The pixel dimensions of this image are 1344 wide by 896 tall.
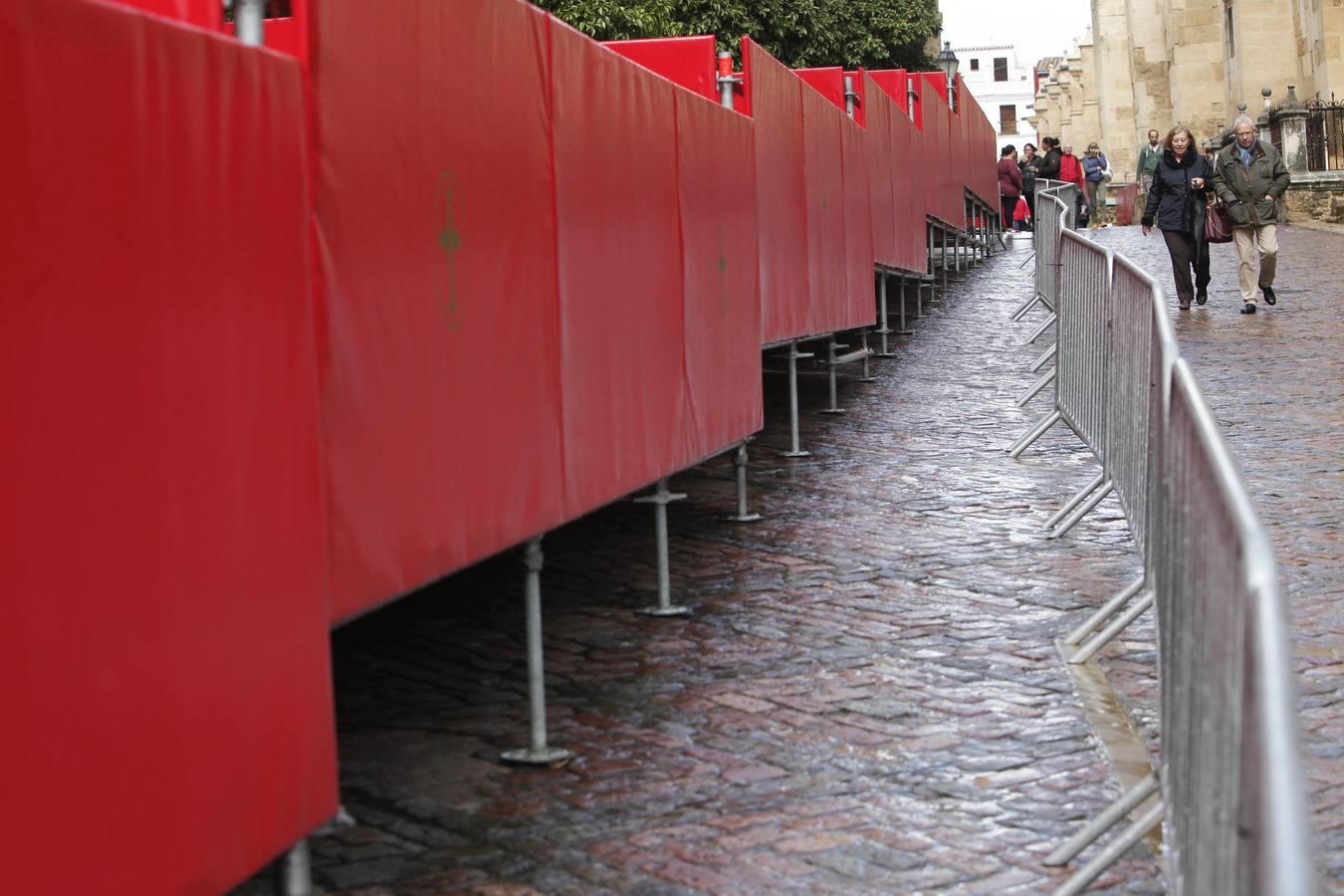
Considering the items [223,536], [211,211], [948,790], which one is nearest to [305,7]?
[211,211]

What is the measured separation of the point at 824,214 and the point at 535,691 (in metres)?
8.45

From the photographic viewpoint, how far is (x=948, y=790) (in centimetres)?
583

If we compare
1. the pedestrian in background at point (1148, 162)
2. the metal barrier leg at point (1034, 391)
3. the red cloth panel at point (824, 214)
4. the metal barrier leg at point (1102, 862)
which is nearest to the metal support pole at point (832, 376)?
the red cloth panel at point (824, 214)

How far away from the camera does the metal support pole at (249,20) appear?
423cm

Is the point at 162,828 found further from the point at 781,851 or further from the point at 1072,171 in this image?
the point at 1072,171

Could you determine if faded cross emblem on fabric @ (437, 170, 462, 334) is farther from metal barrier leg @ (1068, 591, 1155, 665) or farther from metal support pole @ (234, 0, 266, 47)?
metal barrier leg @ (1068, 591, 1155, 665)

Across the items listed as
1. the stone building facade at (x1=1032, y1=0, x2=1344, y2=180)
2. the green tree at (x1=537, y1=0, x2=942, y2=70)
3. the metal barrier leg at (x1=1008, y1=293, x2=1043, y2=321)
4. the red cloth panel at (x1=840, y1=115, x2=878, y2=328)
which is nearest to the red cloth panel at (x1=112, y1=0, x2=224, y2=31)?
the red cloth panel at (x1=840, y1=115, x2=878, y2=328)

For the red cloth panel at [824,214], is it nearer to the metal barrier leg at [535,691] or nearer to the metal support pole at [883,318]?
the metal support pole at [883,318]

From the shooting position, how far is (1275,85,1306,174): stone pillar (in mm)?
38469

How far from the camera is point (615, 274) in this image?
755cm

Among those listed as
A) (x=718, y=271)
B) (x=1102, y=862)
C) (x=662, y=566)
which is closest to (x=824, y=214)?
(x=718, y=271)

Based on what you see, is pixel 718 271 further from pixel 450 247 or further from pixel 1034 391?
pixel 1034 391

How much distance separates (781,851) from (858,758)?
94 centimetres

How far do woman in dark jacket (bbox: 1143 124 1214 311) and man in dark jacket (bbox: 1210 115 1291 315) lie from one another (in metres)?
0.24
